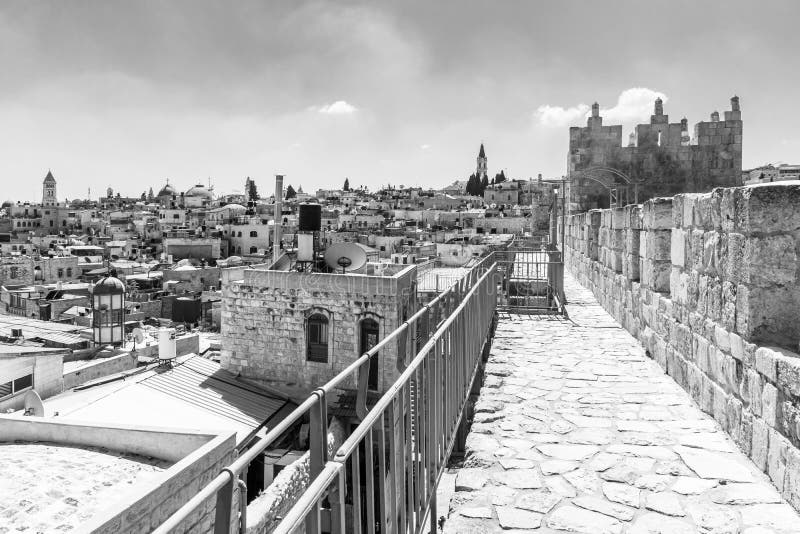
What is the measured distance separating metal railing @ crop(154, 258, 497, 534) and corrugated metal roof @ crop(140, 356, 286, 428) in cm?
1019

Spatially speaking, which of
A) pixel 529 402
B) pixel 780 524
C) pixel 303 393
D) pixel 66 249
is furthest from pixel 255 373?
pixel 66 249

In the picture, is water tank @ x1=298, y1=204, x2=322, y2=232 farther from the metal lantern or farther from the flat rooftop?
the flat rooftop

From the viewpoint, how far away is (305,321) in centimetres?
1731

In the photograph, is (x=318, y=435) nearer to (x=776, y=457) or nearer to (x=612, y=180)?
(x=776, y=457)

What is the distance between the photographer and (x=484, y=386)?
6082 mm

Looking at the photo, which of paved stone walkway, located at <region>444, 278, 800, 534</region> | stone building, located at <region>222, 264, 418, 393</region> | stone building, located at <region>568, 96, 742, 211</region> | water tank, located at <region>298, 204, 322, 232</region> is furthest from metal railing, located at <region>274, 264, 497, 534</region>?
water tank, located at <region>298, 204, 322, 232</region>

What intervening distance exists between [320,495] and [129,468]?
749 centimetres

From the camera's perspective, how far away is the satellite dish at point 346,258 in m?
19.5

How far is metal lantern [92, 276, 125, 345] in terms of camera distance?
61.6ft

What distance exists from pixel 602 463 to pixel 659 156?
1487 cm

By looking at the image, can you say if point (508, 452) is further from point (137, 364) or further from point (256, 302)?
point (137, 364)

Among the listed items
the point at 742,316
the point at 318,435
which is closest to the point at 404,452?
the point at 318,435

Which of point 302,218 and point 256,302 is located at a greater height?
point 302,218

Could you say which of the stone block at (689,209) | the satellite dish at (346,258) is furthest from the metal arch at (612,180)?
the stone block at (689,209)
